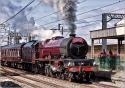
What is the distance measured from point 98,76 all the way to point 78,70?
529cm

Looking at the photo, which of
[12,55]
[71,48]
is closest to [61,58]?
[71,48]

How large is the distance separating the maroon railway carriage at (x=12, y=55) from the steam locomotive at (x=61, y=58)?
378 centimetres

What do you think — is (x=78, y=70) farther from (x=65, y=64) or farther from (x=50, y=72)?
(x=50, y=72)

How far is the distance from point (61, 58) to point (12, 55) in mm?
18273

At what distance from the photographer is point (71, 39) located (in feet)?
84.2

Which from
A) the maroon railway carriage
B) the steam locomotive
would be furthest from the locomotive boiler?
the maroon railway carriage

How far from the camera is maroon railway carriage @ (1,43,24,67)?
130 ft

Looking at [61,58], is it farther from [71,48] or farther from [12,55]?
[12,55]

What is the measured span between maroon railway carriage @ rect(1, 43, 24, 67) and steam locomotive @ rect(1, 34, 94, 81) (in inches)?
149

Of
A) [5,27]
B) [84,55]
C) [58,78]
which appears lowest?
[58,78]

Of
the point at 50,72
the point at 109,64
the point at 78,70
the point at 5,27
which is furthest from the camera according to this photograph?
the point at 5,27

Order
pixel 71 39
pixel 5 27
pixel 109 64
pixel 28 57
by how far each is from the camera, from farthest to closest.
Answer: pixel 5 27 < pixel 28 57 < pixel 109 64 < pixel 71 39

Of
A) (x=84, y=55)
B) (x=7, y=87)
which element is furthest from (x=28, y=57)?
(x=7, y=87)

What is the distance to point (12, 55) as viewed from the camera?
43219 millimetres
